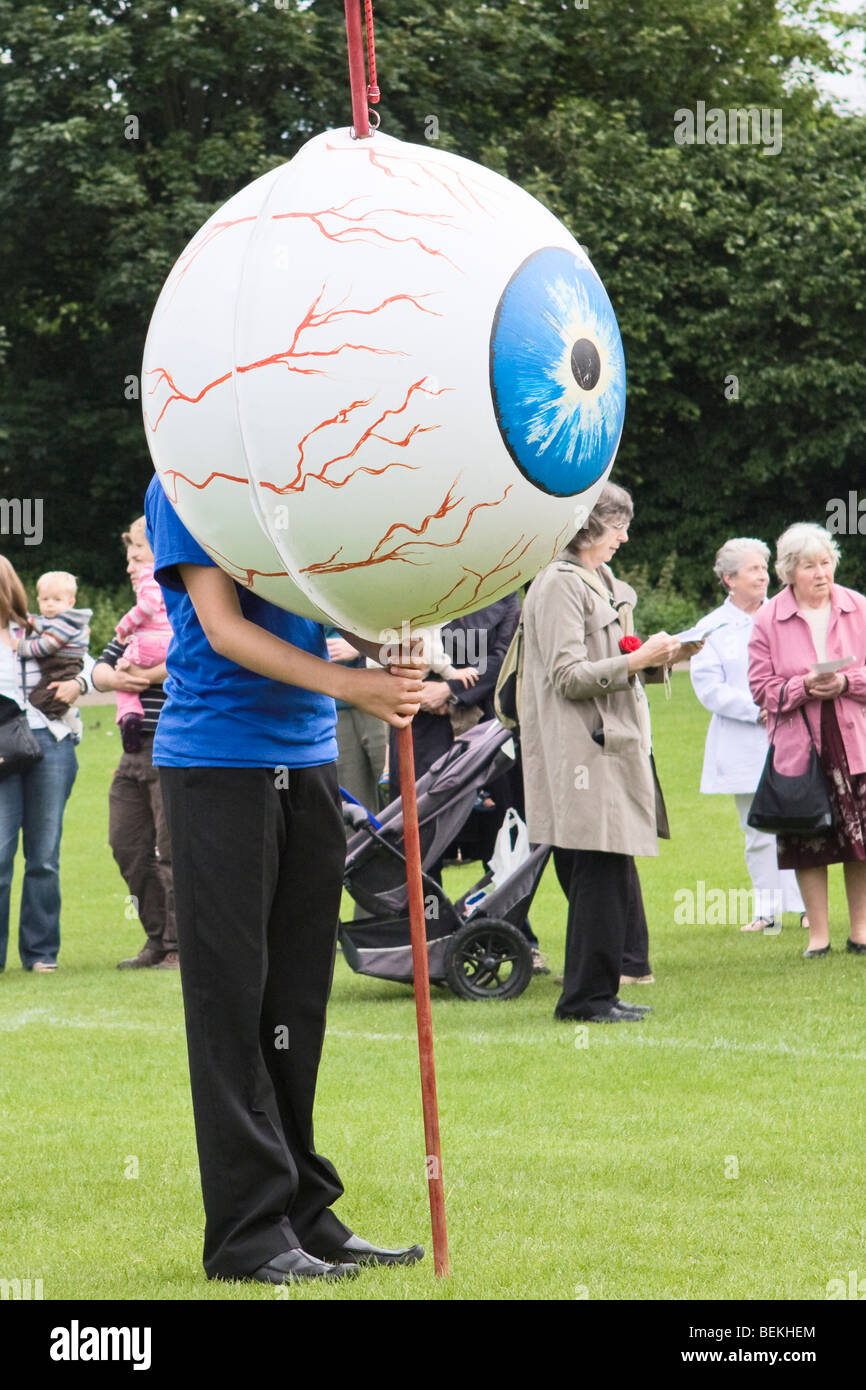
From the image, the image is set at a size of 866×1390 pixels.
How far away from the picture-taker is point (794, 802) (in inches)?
357

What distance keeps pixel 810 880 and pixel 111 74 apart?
1104 inches

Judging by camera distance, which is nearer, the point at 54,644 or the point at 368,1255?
the point at 368,1255

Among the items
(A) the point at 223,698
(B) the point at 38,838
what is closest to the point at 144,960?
(B) the point at 38,838

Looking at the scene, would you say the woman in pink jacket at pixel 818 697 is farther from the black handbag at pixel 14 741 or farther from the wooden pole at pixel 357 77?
the wooden pole at pixel 357 77

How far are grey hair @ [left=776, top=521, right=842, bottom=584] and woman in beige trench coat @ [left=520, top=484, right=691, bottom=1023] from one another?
66.1 inches

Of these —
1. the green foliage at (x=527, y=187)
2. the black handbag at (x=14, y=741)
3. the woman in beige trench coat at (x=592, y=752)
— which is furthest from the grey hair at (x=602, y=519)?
the green foliage at (x=527, y=187)

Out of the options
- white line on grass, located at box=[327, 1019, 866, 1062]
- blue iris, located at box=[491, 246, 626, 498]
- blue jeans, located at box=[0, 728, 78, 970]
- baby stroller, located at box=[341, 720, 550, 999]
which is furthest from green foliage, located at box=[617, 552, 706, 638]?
blue iris, located at box=[491, 246, 626, 498]

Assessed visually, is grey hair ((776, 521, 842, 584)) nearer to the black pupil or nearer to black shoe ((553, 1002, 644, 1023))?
black shoe ((553, 1002, 644, 1023))

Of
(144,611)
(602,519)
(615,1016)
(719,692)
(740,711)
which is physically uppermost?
(602,519)

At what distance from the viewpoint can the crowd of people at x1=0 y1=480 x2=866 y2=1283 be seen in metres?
4.14

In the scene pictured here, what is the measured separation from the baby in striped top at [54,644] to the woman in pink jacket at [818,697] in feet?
11.8

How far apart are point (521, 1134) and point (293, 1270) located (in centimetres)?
184

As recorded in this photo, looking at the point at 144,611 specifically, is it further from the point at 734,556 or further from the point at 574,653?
the point at 734,556

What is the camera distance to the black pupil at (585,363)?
359cm
